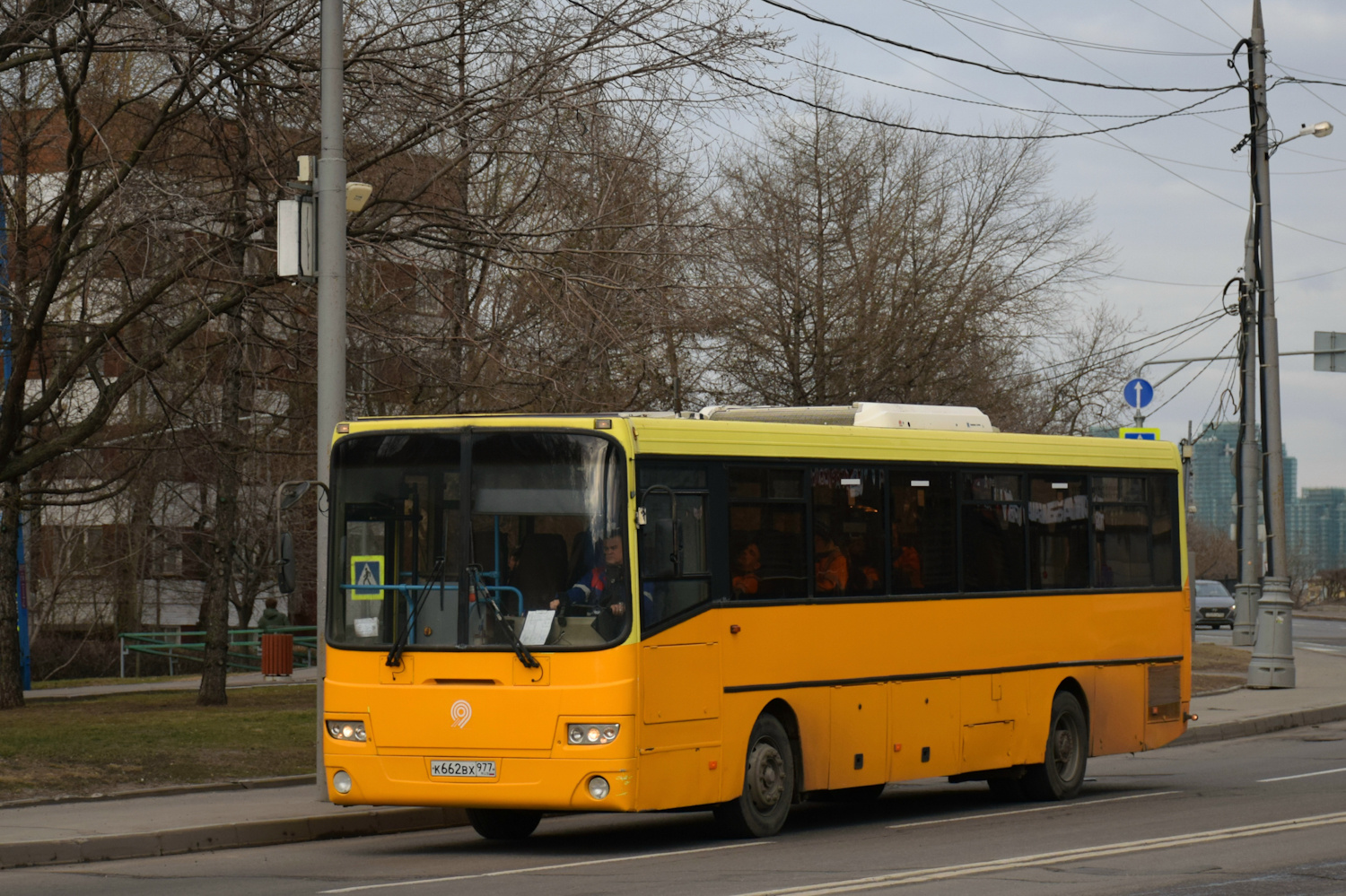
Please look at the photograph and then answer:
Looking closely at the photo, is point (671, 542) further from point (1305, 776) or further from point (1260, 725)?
point (1260, 725)

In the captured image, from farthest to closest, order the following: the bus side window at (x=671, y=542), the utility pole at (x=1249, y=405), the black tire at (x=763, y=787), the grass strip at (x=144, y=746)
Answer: the utility pole at (x=1249, y=405) → the grass strip at (x=144, y=746) → the black tire at (x=763, y=787) → the bus side window at (x=671, y=542)

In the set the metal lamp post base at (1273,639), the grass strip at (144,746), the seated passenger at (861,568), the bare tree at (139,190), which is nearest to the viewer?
the seated passenger at (861,568)

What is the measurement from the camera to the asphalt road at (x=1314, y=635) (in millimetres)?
44000

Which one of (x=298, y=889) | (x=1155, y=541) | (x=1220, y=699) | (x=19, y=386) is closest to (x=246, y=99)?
(x=19, y=386)

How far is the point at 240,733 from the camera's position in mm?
18828

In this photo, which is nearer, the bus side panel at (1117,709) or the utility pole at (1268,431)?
the bus side panel at (1117,709)

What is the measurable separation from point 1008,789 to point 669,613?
5218 millimetres

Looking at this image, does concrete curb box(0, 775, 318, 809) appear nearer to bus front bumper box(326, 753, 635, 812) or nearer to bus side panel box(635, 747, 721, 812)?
bus front bumper box(326, 753, 635, 812)

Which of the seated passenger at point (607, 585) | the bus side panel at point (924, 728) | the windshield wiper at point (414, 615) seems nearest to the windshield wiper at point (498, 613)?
the windshield wiper at point (414, 615)

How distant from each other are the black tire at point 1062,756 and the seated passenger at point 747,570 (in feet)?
13.1

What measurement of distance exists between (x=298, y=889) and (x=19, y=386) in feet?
25.1

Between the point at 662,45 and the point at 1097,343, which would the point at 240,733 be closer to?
the point at 662,45

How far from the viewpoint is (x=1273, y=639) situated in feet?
88.2

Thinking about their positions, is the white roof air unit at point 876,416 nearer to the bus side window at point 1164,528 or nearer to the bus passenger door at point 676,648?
the bus passenger door at point 676,648
